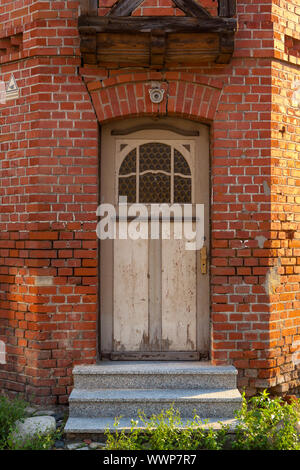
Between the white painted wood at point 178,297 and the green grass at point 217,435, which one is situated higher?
the white painted wood at point 178,297

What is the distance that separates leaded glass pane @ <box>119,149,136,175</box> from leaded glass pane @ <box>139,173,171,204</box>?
0.45 ft

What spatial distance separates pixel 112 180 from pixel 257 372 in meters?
2.44

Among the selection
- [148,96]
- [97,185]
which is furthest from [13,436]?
[148,96]

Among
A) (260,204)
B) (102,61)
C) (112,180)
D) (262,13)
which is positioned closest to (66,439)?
(112,180)

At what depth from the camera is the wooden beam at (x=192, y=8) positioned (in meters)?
4.24

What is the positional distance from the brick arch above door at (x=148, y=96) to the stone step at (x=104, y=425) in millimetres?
2836

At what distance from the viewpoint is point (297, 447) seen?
3.54 meters

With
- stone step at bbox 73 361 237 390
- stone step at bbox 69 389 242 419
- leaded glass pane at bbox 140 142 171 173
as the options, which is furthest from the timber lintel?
stone step at bbox 69 389 242 419

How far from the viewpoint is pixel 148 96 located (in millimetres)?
4523

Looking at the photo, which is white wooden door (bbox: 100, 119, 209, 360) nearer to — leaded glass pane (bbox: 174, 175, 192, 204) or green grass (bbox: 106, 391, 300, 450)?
leaded glass pane (bbox: 174, 175, 192, 204)

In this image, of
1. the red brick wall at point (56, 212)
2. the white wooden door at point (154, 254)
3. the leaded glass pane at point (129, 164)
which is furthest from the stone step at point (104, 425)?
the leaded glass pane at point (129, 164)

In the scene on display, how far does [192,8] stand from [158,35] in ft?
1.40

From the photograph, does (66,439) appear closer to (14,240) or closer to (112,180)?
(14,240)

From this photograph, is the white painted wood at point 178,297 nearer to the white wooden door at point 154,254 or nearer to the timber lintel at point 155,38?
the white wooden door at point 154,254
